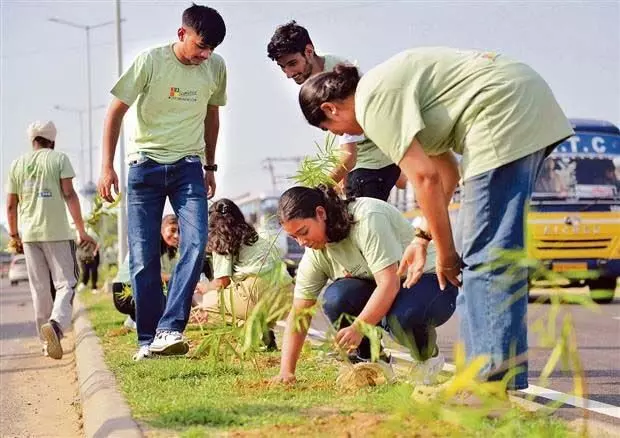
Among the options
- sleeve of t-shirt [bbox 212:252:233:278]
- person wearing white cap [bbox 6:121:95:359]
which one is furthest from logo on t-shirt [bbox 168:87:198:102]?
person wearing white cap [bbox 6:121:95:359]

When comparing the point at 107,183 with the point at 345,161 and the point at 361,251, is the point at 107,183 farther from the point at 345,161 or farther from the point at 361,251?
the point at 361,251

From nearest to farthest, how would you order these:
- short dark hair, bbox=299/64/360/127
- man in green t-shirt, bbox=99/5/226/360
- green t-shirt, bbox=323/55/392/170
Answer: short dark hair, bbox=299/64/360/127 < green t-shirt, bbox=323/55/392/170 < man in green t-shirt, bbox=99/5/226/360

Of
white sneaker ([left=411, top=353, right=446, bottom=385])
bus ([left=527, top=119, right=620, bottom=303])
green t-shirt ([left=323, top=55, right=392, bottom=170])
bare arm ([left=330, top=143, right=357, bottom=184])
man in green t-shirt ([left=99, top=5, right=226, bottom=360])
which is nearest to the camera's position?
white sneaker ([left=411, top=353, right=446, bottom=385])

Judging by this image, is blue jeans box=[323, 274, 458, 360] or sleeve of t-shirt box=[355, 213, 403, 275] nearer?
sleeve of t-shirt box=[355, 213, 403, 275]

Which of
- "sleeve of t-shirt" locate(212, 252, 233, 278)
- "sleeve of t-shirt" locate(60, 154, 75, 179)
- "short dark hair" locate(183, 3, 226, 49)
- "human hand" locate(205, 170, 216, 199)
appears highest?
"short dark hair" locate(183, 3, 226, 49)

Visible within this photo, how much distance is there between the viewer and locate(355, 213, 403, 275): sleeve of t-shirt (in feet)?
17.6

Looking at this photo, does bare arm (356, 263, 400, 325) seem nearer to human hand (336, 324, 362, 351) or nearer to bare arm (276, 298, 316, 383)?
bare arm (276, 298, 316, 383)

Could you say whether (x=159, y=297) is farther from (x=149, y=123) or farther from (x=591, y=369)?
(x=591, y=369)

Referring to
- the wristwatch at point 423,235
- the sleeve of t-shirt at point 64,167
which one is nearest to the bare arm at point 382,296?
the wristwatch at point 423,235

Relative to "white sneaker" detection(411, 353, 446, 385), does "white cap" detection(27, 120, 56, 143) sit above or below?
above

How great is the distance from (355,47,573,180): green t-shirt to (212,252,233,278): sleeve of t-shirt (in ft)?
11.5

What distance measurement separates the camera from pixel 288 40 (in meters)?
6.26

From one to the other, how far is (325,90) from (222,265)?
3466 millimetres

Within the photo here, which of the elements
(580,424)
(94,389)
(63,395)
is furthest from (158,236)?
(580,424)
